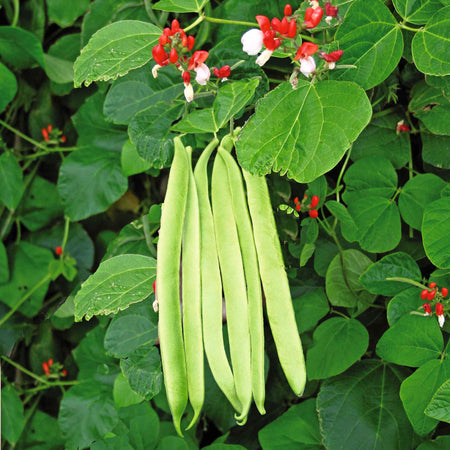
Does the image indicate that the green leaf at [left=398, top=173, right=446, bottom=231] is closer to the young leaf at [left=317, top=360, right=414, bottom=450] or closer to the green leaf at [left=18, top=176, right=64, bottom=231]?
the young leaf at [left=317, top=360, right=414, bottom=450]

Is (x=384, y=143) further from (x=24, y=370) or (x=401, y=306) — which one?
(x=24, y=370)

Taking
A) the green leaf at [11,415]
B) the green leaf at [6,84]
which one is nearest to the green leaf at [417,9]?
the green leaf at [6,84]

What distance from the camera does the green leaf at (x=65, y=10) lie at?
132 cm

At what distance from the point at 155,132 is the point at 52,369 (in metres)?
0.83

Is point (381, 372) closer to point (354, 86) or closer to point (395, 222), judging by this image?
point (395, 222)

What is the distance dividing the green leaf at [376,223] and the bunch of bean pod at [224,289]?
218 mm

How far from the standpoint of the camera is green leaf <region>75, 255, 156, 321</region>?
0.89 metres

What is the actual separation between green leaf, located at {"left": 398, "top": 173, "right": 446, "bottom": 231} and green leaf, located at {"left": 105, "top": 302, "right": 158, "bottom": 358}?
20.0 inches

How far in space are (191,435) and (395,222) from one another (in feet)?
2.03

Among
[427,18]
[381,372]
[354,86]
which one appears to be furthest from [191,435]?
[427,18]

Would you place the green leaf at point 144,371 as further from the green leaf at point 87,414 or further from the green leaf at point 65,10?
the green leaf at point 65,10

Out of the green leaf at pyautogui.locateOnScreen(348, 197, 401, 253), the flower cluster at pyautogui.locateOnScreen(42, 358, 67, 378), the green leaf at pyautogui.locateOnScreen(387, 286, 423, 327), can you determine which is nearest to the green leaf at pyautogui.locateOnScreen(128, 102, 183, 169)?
the green leaf at pyautogui.locateOnScreen(348, 197, 401, 253)

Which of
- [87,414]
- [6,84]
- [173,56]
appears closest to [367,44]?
[173,56]

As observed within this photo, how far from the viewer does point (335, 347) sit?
0.96 metres
